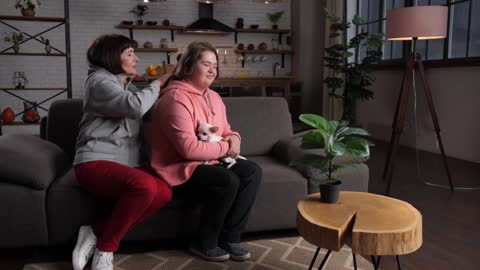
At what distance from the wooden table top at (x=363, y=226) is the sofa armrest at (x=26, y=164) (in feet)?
3.87

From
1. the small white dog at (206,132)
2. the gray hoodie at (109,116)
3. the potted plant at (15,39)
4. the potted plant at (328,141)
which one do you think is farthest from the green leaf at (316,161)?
the potted plant at (15,39)

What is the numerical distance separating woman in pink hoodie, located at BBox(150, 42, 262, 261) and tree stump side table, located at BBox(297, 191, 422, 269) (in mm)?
458

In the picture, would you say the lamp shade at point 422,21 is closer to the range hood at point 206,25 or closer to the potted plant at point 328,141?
the potted plant at point 328,141

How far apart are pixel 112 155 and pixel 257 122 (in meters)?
1.04

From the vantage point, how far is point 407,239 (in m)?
1.32

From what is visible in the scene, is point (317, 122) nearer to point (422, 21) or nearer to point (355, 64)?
point (422, 21)

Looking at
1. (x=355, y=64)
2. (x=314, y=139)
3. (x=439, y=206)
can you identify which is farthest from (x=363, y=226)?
(x=355, y=64)

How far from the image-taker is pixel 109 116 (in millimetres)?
1890

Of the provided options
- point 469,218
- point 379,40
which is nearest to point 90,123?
point 469,218

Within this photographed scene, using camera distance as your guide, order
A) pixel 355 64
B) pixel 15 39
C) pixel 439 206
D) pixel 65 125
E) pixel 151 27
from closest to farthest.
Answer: pixel 65 125 → pixel 439 206 → pixel 355 64 → pixel 15 39 → pixel 151 27

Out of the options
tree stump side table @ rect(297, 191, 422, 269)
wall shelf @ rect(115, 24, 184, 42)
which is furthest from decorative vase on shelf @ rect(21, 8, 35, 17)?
tree stump side table @ rect(297, 191, 422, 269)

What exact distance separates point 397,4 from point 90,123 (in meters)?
4.79

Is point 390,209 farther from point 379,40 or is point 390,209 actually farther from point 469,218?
point 379,40

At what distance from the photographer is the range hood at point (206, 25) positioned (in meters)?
6.60
